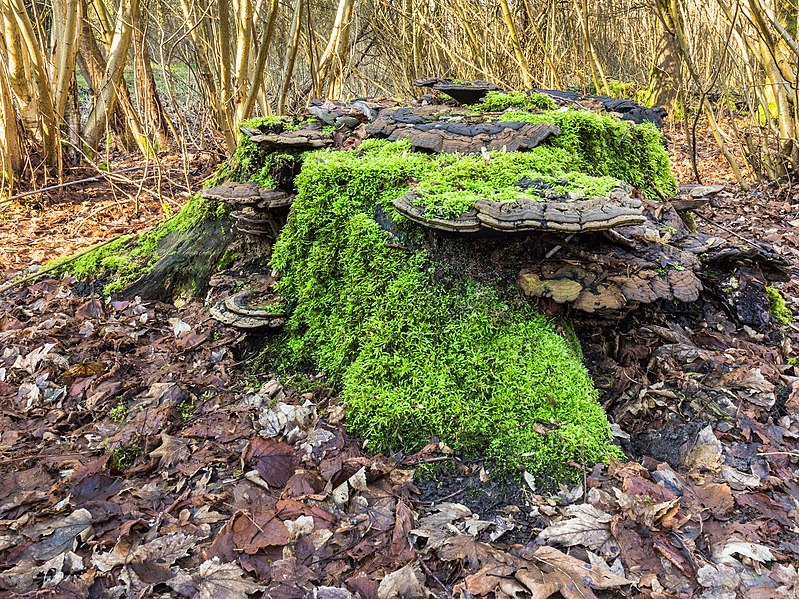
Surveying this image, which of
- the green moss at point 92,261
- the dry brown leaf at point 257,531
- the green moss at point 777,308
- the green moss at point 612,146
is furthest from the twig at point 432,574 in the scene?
the green moss at point 92,261

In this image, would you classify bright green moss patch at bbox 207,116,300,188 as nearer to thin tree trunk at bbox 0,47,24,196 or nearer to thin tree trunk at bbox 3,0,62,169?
thin tree trunk at bbox 0,47,24,196

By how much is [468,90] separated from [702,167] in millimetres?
7339

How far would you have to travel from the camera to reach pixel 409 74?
39.7 ft

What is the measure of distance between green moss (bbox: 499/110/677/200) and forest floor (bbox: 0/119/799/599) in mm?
1363

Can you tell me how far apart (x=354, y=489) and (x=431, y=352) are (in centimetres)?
87

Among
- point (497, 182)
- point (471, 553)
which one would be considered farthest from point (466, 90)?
point (471, 553)

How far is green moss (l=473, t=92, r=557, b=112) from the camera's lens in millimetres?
4809

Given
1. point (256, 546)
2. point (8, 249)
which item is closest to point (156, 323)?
point (256, 546)

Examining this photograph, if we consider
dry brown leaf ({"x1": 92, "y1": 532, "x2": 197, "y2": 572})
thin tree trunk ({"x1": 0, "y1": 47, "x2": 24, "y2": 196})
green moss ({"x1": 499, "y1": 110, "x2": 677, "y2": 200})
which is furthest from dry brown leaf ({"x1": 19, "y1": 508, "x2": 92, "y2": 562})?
thin tree trunk ({"x1": 0, "y1": 47, "x2": 24, "y2": 196})

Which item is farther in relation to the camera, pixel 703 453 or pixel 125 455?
pixel 125 455

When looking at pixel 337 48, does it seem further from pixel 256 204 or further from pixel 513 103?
pixel 256 204

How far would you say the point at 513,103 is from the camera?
191 inches

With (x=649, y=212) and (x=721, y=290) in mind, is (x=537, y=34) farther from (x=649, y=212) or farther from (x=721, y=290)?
(x=721, y=290)

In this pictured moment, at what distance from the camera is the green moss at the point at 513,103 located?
15.8 ft
